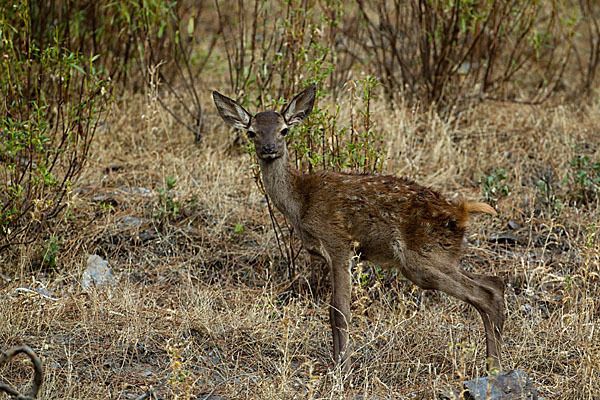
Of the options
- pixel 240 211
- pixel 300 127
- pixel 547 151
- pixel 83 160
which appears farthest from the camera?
pixel 547 151

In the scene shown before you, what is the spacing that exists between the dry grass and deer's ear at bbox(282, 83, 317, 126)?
1216mm

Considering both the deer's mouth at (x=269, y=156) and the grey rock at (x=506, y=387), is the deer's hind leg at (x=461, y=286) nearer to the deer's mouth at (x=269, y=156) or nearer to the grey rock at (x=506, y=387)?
the grey rock at (x=506, y=387)

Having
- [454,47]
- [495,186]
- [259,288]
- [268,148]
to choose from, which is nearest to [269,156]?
[268,148]

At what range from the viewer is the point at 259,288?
646cm

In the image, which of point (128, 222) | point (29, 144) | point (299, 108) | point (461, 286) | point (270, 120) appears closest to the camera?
point (461, 286)

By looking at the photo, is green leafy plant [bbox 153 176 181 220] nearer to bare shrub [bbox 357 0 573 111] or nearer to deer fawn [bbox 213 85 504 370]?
deer fawn [bbox 213 85 504 370]

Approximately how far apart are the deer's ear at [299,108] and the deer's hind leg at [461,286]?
4.25 feet

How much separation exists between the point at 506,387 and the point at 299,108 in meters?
2.37

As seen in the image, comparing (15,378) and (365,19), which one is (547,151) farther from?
(15,378)

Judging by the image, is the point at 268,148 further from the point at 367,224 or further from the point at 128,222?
the point at 128,222

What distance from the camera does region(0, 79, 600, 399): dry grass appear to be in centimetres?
494

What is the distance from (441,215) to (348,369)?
1.16m

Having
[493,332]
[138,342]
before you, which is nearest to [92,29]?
[138,342]

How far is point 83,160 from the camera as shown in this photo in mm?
6652
